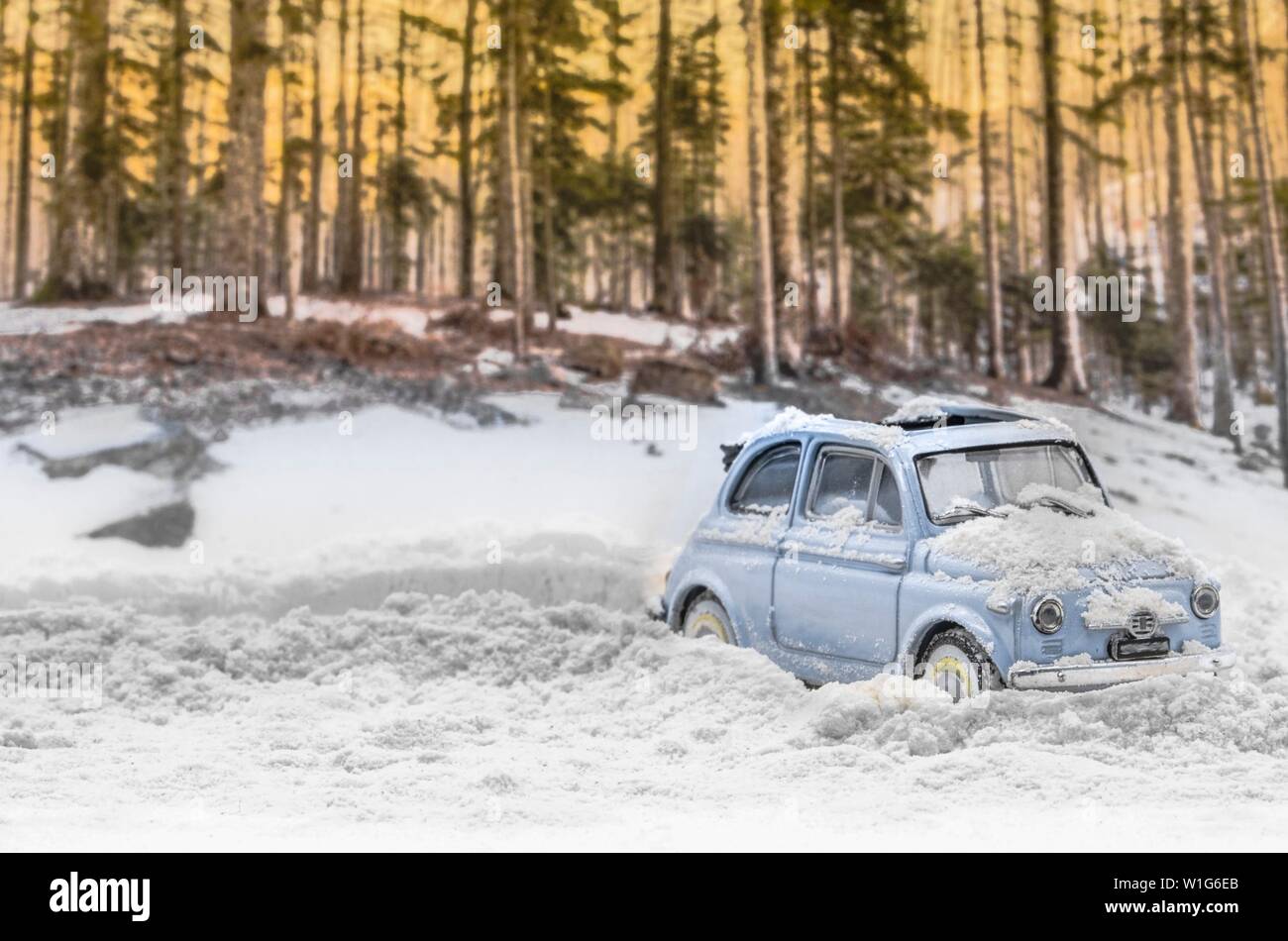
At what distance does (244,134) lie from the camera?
2503 centimetres

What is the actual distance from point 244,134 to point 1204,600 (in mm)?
21041

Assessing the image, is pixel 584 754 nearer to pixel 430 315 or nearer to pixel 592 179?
pixel 430 315

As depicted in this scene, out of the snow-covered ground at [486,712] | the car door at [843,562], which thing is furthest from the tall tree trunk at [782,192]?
the car door at [843,562]

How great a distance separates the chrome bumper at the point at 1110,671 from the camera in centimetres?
756

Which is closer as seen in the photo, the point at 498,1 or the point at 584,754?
the point at 584,754

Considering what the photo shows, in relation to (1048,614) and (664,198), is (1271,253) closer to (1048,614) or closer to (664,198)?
(664,198)

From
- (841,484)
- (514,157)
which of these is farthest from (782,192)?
(841,484)

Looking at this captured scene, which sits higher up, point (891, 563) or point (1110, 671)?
point (891, 563)

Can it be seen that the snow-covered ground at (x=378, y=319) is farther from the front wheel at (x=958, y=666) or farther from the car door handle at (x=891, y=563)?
the front wheel at (x=958, y=666)

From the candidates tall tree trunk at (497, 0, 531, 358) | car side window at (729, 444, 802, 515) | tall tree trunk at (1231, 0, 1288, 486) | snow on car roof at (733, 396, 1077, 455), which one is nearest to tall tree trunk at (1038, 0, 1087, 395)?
tall tree trunk at (1231, 0, 1288, 486)

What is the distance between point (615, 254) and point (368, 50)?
1608 cm

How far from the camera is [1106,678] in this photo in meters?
7.75

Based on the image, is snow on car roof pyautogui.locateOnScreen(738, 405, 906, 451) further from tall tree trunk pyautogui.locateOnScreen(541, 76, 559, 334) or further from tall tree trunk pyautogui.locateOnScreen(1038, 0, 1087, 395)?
tall tree trunk pyautogui.locateOnScreen(541, 76, 559, 334)

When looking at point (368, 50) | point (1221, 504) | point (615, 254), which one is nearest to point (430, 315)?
point (1221, 504)
